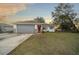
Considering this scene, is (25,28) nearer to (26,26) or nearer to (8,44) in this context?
(26,26)

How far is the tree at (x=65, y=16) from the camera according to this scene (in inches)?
71.1

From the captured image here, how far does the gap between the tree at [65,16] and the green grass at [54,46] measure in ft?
0.28

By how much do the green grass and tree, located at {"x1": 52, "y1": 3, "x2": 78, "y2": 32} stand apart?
8 cm

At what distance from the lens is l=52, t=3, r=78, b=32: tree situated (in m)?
1.81

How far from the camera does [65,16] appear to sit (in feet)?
5.95

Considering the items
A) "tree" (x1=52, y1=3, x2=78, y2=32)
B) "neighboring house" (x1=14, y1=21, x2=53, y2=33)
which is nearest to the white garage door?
"neighboring house" (x1=14, y1=21, x2=53, y2=33)

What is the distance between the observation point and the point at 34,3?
181cm

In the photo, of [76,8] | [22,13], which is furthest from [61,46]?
[22,13]

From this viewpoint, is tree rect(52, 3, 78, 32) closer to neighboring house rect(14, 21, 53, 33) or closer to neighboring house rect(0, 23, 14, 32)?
neighboring house rect(14, 21, 53, 33)

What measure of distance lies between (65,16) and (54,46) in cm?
34

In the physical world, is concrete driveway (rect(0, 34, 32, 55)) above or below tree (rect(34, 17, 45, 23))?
below

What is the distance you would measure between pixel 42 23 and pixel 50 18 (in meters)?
0.10

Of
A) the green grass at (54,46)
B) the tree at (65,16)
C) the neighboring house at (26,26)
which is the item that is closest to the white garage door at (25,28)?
the neighboring house at (26,26)

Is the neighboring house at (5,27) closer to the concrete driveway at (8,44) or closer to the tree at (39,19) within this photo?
the concrete driveway at (8,44)
